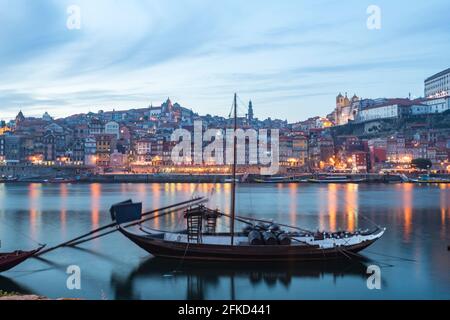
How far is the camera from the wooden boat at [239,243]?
1119 cm

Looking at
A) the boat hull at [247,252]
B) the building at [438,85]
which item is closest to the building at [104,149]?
Answer: the building at [438,85]

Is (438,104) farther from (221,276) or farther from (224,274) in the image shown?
(221,276)

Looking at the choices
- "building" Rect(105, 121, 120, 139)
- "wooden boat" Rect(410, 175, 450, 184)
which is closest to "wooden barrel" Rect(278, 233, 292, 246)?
"wooden boat" Rect(410, 175, 450, 184)

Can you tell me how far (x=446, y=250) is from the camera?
1373 centimetres

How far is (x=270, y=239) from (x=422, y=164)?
50332mm

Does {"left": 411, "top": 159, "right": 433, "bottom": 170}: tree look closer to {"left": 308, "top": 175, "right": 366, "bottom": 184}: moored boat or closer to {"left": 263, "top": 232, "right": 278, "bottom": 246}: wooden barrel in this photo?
{"left": 308, "top": 175, "right": 366, "bottom": 184}: moored boat

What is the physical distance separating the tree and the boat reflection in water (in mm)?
49159

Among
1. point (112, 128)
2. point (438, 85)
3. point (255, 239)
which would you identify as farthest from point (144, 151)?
point (255, 239)

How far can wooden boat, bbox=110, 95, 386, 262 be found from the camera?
11188 mm

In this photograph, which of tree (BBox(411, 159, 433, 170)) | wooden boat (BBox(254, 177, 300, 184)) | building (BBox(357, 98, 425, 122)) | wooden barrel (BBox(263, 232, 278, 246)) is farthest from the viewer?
building (BBox(357, 98, 425, 122))
